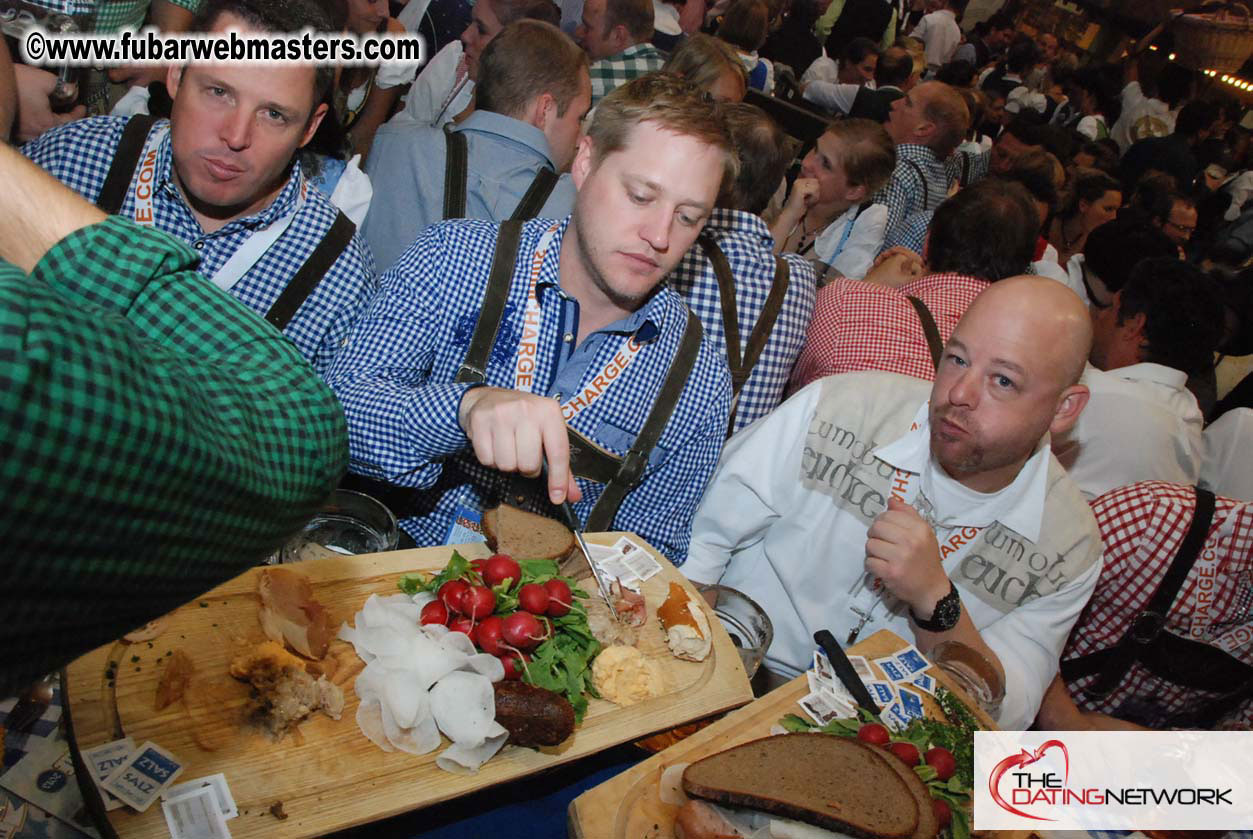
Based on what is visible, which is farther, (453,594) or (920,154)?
(920,154)

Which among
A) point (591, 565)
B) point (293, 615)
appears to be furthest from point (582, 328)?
point (293, 615)

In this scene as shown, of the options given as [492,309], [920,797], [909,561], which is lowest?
[920,797]

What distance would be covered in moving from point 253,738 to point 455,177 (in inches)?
93.8

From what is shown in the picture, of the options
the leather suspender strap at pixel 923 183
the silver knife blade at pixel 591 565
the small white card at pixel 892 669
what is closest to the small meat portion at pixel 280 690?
the silver knife blade at pixel 591 565

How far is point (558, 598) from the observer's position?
1.89 meters

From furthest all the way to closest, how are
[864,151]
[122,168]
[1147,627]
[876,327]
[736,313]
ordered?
[864,151] → [876,327] → [736,313] → [1147,627] → [122,168]

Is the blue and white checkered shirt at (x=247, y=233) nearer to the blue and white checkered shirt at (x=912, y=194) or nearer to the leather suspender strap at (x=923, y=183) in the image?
the blue and white checkered shirt at (x=912, y=194)

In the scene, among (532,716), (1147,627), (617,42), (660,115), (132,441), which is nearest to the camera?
(132,441)

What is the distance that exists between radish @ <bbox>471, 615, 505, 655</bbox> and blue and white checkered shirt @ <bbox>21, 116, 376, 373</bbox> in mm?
1181

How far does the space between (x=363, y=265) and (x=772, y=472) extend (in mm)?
1584

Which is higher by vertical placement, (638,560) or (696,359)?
(696,359)

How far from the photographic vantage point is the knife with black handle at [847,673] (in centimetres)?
212

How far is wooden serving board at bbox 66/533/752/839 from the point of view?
4.78ft

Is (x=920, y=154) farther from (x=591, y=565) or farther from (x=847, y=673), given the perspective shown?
(x=591, y=565)
